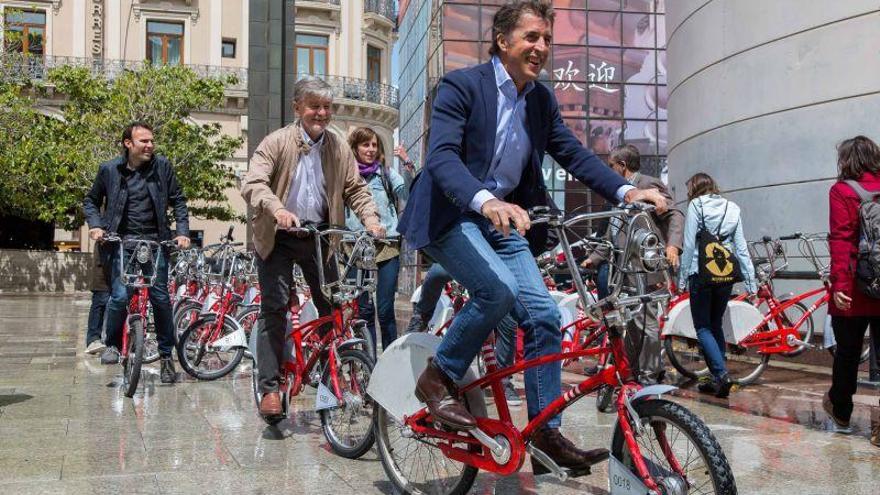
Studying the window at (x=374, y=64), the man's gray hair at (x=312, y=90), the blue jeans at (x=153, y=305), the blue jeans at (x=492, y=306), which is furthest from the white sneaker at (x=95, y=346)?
the window at (x=374, y=64)

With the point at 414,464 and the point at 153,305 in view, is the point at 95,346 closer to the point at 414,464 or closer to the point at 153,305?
the point at 153,305

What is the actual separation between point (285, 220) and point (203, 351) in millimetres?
3594

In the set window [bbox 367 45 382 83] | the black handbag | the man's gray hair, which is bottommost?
the black handbag

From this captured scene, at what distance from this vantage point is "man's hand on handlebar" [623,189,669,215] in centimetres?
345

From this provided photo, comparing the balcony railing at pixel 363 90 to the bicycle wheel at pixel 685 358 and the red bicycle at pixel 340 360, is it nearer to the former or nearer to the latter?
the bicycle wheel at pixel 685 358

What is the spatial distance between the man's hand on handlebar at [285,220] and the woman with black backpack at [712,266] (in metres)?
3.64

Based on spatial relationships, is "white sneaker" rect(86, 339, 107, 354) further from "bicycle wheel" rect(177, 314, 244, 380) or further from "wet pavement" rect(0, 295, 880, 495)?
"bicycle wheel" rect(177, 314, 244, 380)

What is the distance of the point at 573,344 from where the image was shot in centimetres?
762

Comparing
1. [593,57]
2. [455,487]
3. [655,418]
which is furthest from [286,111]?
[593,57]

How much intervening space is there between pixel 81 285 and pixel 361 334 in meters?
27.5

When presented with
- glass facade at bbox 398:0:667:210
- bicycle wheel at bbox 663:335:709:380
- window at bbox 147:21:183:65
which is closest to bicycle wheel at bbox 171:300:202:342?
bicycle wheel at bbox 663:335:709:380

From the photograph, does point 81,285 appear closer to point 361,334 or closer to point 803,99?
point 803,99

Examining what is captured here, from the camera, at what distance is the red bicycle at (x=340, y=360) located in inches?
193

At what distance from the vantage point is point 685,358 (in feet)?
29.0
